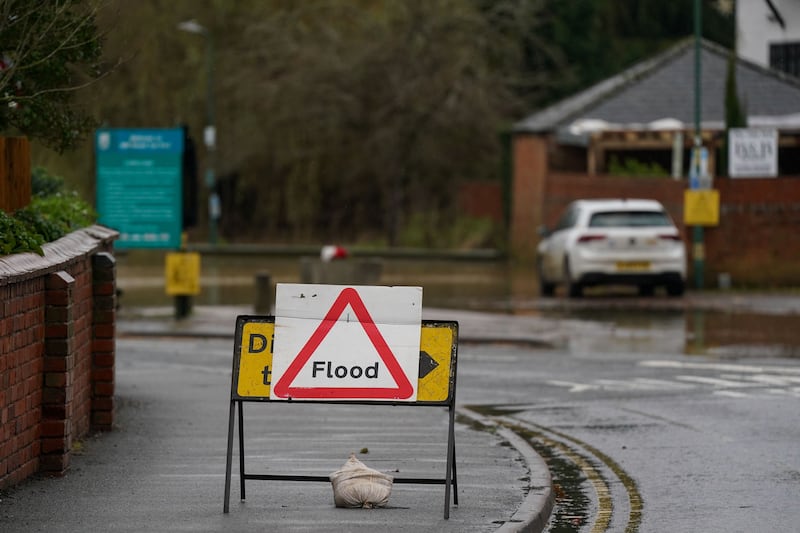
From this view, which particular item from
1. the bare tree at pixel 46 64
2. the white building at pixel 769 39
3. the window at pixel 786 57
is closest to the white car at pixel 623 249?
the bare tree at pixel 46 64

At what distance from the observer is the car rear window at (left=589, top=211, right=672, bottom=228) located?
94.9 feet

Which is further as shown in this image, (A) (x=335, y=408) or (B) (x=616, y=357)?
(B) (x=616, y=357)

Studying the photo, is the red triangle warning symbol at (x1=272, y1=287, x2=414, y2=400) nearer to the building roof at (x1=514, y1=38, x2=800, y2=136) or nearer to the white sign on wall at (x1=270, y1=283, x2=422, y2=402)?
the white sign on wall at (x1=270, y1=283, x2=422, y2=402)

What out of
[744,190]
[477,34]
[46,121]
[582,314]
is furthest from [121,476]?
[477,34]

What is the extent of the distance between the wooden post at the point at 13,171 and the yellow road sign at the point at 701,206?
2109cm

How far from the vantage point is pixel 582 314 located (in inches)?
1041

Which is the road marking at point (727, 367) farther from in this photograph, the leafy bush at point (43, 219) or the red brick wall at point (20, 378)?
the red brick wall at point (20, 378)

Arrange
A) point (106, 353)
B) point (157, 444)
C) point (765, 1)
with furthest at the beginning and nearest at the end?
point (765, 1)
point (106, 353)
point (157, 444)

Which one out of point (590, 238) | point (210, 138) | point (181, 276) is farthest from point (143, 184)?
point (210, 138)

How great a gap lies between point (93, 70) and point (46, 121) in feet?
2.16

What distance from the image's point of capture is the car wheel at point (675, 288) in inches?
1143

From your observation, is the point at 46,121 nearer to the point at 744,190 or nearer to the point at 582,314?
the point at 582,314

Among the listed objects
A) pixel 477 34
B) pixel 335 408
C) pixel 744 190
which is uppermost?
pixel 477 34

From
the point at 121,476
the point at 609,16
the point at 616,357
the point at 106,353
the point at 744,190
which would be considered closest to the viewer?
the point at 121,476
